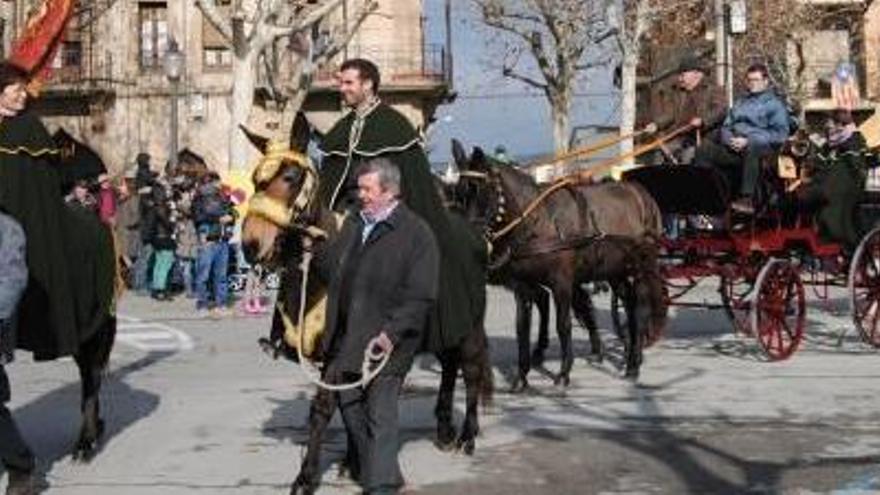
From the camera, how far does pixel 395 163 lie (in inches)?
A: 314

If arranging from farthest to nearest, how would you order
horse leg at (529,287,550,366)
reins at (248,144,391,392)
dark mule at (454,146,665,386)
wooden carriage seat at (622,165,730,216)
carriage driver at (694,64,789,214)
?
wooden carriage seat at (622,165,730,216) < carriage driver at (694,64,789,214) < horse leg at (529,287,550,366) < dark mule at (454,146,665,386) < reins at (248,144,391,392)

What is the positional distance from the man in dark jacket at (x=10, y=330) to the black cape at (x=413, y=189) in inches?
61.5

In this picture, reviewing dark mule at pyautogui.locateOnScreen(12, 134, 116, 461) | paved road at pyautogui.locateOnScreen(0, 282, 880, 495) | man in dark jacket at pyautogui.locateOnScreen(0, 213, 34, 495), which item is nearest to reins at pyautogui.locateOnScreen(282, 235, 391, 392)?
paved road at pyautogui.locateOnScreen(0, 282, 880, 495)

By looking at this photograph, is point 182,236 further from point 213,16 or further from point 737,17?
point 737,17

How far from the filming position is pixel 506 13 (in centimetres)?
4181

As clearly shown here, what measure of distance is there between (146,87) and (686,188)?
37199 mm

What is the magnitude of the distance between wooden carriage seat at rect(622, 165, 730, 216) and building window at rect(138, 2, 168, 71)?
37422 millimetres

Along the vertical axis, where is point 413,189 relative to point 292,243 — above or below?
above

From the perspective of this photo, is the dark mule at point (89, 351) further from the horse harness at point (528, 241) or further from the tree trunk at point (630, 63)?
the tree trunk at point (630, 63)

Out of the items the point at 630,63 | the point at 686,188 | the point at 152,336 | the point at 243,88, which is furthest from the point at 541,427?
the point at 630,63

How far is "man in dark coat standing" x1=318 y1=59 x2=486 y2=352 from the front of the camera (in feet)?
26.1

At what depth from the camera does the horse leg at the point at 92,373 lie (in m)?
8.93

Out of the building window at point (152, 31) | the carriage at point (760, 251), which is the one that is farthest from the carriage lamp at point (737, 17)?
the building window at point (152, 31)

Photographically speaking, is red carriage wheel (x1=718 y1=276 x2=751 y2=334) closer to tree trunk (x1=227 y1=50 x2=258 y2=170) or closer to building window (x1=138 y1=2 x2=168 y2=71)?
tree trunk (x1=227 y1=50 x2=258 y2=170)
